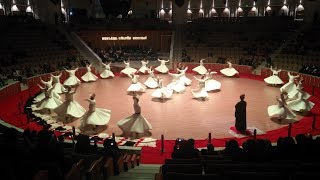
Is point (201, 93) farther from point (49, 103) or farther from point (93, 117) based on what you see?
→ point (49, 103)

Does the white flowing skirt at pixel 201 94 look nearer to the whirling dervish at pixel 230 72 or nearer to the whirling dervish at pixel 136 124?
the whirling dervish at pixel 136 124

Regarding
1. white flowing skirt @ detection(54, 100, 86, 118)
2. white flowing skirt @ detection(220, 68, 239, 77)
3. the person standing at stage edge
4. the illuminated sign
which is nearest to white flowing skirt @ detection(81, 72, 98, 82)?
white flowing skirt @ detection(54, 100, 86, 118)

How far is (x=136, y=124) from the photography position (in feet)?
40.7

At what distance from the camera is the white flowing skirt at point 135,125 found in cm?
1234

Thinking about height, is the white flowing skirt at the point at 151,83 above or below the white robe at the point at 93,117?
above

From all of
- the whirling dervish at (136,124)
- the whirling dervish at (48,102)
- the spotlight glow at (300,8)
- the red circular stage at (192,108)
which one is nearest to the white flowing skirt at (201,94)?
the red circular stage at (192,108)

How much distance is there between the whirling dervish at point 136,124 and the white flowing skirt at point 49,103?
15.6ft

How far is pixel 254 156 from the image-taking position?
6840 millimetres

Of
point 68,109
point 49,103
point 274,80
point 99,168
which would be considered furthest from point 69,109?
point 274,80

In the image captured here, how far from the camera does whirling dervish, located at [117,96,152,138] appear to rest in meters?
12.3

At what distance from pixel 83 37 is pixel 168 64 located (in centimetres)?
1001

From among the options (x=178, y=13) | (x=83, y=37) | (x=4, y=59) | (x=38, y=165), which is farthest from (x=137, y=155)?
(x=178, y=13)

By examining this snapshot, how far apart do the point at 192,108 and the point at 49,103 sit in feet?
22.7

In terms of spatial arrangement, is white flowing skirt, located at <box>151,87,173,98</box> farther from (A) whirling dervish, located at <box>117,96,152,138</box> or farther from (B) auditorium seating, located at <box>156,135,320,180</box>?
(B) auditorium seating, located at <box>156,135,320,180</box>
